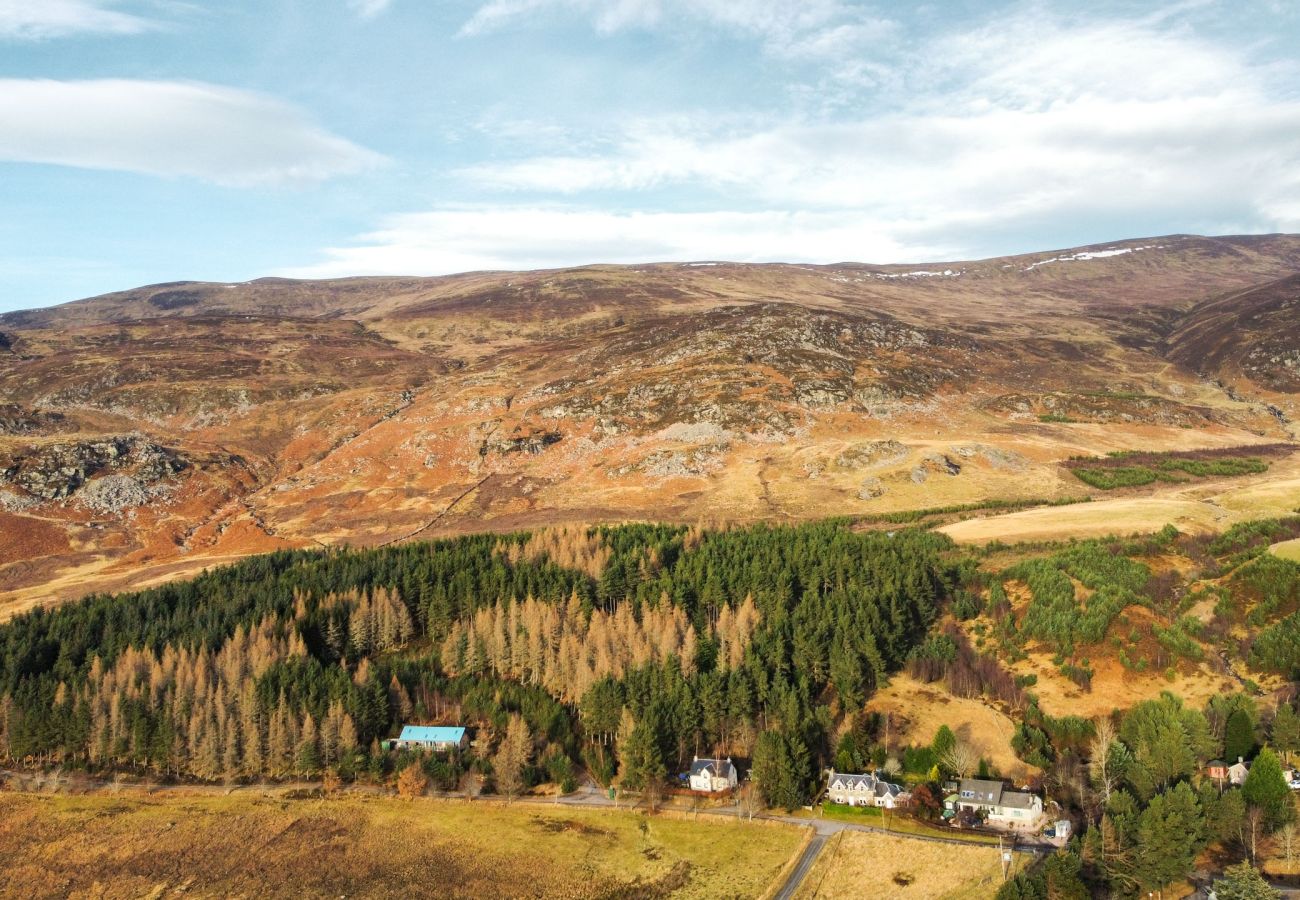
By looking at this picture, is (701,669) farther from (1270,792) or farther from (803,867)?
(1270,792)

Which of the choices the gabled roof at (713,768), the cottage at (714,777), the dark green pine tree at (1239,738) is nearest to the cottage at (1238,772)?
the dark green pine tree at (1239,738)

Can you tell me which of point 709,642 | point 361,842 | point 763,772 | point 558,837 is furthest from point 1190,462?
point 361,842

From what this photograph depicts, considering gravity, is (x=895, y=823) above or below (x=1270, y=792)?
below

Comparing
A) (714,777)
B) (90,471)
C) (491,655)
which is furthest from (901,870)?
(90,471)

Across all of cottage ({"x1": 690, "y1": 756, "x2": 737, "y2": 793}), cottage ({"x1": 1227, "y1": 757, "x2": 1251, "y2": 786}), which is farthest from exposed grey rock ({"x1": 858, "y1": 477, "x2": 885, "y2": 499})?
cottage ({"x1": 690, "y1": 756, "x2": 737, "y2": 793})

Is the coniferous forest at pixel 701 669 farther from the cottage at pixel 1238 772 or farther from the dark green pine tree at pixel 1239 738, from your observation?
the cottage at pixel 1238 772

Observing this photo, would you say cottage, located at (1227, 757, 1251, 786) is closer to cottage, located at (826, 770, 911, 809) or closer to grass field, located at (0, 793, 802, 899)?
cottage, located at (826, 770, 911, 809)
